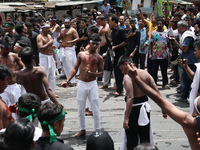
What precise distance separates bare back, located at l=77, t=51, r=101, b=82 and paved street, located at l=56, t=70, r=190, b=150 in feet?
3.96

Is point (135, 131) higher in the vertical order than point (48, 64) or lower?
lower

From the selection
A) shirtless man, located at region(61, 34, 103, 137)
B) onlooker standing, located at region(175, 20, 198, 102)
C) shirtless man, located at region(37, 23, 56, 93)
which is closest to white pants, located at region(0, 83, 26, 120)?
shirtless man, located at region(61, 34, 103, 137)

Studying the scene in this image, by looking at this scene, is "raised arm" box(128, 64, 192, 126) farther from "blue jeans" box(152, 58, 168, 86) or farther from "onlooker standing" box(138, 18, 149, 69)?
"onlooker standing" box(138, 18, 149, 69)

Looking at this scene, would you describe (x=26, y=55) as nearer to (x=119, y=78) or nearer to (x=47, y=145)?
(x=47, y=145)

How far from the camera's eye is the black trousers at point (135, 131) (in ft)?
16.9

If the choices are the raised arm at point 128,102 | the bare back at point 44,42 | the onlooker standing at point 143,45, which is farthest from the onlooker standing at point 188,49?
the raised arm at point 128,102

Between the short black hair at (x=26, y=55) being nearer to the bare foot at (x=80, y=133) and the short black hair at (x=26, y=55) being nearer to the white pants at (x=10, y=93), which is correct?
the white pants at (x=10, y=93)

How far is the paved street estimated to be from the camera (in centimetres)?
634

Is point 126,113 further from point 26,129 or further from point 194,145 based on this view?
point 26,129

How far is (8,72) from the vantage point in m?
4.37

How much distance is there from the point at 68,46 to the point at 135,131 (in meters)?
6.62

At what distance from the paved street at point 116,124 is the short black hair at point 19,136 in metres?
3.39

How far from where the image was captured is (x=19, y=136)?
2.78m

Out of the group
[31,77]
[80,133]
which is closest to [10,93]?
[31,77]
